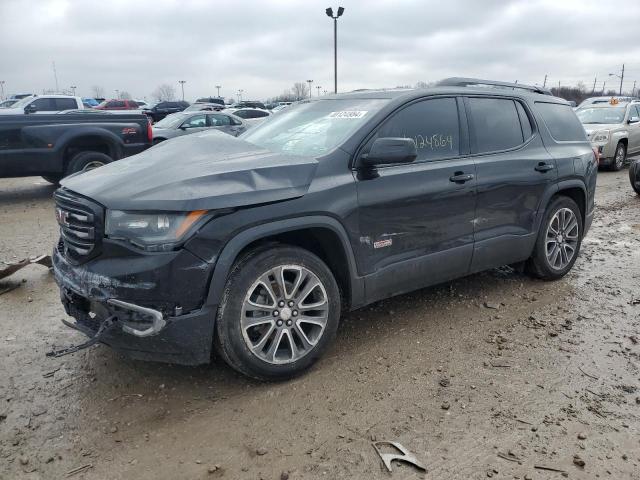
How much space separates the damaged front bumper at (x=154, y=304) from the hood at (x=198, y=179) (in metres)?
0.31

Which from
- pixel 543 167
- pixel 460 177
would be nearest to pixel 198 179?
pixel 460 177

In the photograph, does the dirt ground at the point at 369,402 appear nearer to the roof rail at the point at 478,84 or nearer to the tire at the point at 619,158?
the roof rail at the point at 478,84

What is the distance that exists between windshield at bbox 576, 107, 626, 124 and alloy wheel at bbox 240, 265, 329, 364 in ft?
42.5

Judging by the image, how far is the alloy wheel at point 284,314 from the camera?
120 inches

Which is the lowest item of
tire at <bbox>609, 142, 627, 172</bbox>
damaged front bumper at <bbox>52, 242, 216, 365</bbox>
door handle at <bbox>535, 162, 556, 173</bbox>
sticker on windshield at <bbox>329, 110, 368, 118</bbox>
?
tire at <bbox>609, 142, 627, 172</bbox>

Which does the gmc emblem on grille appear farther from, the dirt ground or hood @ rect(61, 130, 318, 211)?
the dirt ground

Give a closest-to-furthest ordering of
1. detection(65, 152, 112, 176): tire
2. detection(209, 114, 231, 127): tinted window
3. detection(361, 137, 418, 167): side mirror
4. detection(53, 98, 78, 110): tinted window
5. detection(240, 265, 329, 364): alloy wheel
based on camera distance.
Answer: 1. detection(240, 265, 329, 364): alloy wheel
2. detection(361, 137, 418, 167): side mirror
3. detection(65, 152, 112, 176): tire
4. detection(209, 114, 231, 127): tinted window
5. detection(53, 98, 78, 110): tinted window

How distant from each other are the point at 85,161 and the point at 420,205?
23.9 feet

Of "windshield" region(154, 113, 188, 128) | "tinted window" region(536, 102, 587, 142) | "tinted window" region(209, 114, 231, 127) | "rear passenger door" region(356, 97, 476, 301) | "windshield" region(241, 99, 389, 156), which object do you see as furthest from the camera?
"tinted window" region(209, 114, 231, 127)

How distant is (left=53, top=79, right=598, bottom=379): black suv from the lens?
283 centimetres

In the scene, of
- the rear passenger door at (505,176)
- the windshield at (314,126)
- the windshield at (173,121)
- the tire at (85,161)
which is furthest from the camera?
the windshield at (173,121)

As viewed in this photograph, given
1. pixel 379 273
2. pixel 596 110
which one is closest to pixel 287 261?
pixel 379 273

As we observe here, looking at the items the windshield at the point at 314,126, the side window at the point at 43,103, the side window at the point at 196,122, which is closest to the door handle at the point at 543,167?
the windshield at the point at 314,126

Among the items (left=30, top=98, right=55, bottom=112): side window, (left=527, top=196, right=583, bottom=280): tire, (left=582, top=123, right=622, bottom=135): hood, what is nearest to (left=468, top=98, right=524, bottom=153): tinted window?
(left=527, top=196, right=583, bottom=280): tire
